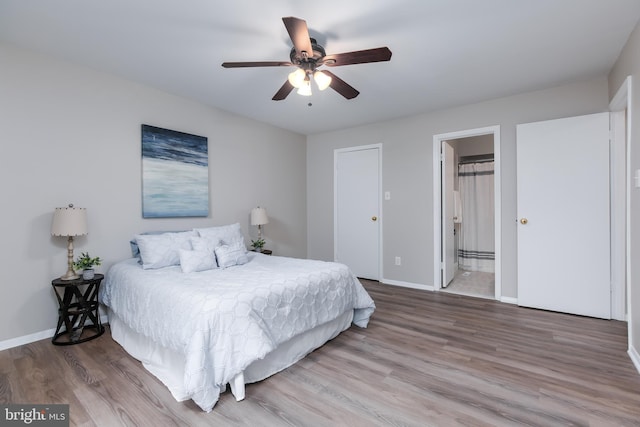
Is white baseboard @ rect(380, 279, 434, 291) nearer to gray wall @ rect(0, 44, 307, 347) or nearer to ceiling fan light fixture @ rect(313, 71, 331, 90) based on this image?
gray wall @ rect(0, 44, 307, 347)

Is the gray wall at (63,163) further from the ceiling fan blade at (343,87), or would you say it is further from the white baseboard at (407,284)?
the white baseboard at (407,284)

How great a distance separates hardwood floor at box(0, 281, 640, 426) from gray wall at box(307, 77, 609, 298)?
1371 millimetres

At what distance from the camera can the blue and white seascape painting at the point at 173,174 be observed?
3.16 metres

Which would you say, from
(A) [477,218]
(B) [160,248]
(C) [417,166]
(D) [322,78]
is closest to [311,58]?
(D) [322,78]

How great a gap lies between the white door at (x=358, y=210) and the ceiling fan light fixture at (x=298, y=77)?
2.42 m

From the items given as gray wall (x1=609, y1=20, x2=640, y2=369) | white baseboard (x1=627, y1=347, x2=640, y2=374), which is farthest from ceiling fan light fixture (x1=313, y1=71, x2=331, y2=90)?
white baseboard (x1=627, y1=347, x2=640, y2=374)

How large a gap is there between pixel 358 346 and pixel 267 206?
267 centimetres

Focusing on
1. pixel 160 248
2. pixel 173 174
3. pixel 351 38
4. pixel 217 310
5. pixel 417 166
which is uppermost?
pixel 351 38

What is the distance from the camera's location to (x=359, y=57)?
200 cm

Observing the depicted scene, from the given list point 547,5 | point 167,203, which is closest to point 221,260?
point 167,203

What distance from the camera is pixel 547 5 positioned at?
6.35 feet

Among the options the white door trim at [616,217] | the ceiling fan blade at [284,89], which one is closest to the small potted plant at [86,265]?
the ceiling fan blade at [284,89]

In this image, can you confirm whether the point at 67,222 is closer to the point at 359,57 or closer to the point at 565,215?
the point at 359,57

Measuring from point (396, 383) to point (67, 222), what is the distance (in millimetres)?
2780
